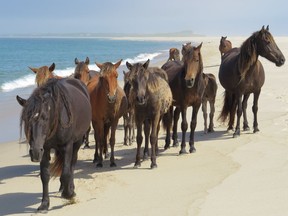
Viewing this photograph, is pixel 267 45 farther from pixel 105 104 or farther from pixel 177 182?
pixel 177 182

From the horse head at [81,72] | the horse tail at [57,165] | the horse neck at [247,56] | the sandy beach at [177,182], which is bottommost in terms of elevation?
the sandy beach at [177,182]

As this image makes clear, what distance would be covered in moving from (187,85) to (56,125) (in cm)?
351

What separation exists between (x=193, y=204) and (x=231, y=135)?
4818 mm

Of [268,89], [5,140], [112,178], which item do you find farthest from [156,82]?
[268,89]

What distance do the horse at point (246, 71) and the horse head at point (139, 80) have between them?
3.19m

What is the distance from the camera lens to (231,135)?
388 inches

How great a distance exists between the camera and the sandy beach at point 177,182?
527 cm

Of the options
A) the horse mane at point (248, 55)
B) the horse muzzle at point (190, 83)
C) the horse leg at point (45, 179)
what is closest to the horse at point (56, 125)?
the horse leg at point (45, 179)

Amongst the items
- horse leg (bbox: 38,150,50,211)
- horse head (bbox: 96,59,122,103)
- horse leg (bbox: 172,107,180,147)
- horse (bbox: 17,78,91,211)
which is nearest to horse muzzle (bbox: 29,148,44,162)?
horse (bbox: 17,78,91,211)

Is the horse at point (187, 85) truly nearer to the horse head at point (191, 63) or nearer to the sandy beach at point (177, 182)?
the horse head at point (191, 63)

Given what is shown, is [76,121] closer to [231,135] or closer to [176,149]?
[176,149]

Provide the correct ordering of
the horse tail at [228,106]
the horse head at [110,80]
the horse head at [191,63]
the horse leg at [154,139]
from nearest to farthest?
the horse head at [110,80], the horse leg at [154,139], the horse head at [191,63], the horse tail at [228,106]

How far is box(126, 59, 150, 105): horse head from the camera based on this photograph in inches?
275

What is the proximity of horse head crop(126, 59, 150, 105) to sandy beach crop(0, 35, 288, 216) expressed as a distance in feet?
4.09
